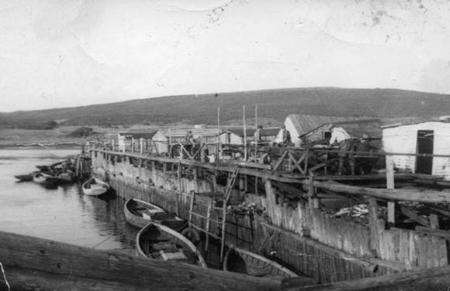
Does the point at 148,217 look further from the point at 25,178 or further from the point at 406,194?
the point at 25,178

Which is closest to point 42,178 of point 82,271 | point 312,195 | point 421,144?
point 421,144

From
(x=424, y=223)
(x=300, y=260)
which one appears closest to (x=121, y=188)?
(x=300, y=260)

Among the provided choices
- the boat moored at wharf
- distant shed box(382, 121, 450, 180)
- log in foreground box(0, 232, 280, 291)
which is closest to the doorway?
distant shed box(382, 121, 450, 180)

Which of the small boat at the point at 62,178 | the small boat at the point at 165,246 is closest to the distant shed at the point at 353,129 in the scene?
the small boat at the point at 165,246

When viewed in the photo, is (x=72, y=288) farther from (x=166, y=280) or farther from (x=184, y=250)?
(x=184, y=250)

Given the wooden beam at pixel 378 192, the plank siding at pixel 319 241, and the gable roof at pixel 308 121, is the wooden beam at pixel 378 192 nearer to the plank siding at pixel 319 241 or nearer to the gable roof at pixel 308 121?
the plank siding at pixel 319 241

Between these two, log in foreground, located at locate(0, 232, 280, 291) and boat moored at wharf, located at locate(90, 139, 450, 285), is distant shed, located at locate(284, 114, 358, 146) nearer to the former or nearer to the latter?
boat moored at wharf, located at locate(90, 139, 450, 285)
